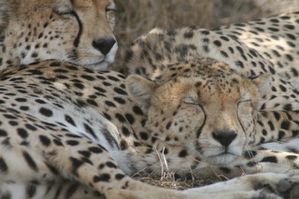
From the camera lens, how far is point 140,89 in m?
6.25

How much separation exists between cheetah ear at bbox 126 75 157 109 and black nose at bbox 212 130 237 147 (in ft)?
2.02

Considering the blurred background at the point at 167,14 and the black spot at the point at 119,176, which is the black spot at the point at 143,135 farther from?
the blurred background at the point at 167,14

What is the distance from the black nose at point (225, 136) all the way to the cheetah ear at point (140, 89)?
2.02ft

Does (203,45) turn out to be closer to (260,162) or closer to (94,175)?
(260,162)

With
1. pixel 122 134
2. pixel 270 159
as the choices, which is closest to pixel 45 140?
pixel 122 134

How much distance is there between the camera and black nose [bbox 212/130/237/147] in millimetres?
5785

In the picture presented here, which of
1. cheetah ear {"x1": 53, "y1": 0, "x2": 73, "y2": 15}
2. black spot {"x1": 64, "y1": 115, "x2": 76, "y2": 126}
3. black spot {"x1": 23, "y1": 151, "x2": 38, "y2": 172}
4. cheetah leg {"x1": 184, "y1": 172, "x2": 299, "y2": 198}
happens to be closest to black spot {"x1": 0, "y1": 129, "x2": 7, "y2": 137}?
black spot {"x1": 23, "y1": 151, "x2": 38, "y2": 172}

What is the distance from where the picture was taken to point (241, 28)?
26.8ft

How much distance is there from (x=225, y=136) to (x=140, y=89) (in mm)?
715

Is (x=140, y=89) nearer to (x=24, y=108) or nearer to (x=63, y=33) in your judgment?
(x=24, y=108)

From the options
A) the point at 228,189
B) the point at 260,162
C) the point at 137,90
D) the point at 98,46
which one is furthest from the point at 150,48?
the point at 228,189

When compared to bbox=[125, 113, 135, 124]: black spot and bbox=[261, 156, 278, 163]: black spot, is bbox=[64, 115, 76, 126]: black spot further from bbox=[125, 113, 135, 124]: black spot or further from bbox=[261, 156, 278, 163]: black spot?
bbox=[261, 156, 278, 163]: black spot

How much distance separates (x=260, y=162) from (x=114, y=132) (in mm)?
857

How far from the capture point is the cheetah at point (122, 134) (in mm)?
5180
